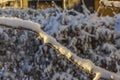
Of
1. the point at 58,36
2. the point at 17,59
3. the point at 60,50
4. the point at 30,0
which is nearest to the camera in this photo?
the point at 60,50

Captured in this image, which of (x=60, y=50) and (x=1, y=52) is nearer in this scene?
(x=60, y=50)

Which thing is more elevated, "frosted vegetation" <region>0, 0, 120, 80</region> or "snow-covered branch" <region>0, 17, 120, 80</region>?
"snow-covered branch" <region>0, 17, 120, 80</region>

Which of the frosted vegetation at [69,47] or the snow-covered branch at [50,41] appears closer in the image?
the snow-covered branch at [50,41]

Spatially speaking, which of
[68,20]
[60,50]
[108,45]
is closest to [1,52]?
[68,20]

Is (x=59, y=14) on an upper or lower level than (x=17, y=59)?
upper

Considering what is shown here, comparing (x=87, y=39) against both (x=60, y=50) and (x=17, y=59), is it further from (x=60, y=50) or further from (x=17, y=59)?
(x=60, y=50)

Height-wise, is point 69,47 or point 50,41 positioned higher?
point 50,41

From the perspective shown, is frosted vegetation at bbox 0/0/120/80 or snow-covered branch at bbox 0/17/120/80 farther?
frosted vegetation at bbox 0/0/120/80

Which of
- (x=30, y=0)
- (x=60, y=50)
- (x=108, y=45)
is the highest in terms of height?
(x=60, y=50)

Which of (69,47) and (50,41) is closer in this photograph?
(50,41)

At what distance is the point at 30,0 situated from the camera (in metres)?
17.2

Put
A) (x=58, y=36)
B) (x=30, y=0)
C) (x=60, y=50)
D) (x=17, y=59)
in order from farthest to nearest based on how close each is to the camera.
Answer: (x=30, y=0)
(x=17, y=59)
(x=58, y=36)
(x=60, y=50)

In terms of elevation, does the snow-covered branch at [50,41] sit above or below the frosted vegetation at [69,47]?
above

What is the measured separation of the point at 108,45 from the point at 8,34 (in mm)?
1365
